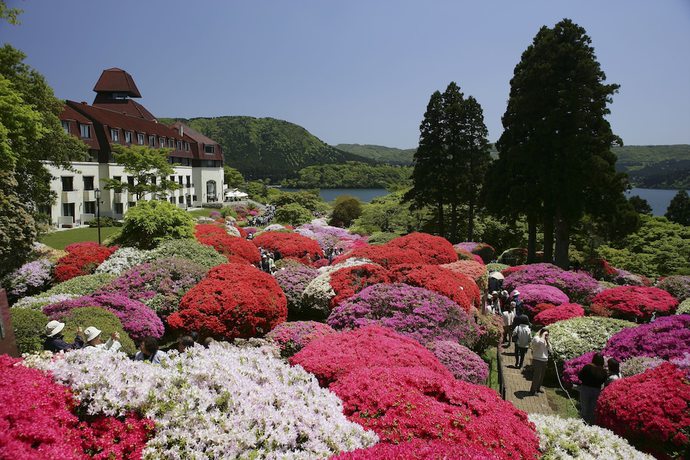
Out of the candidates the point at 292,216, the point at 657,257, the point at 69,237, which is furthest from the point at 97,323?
the point at 292,216

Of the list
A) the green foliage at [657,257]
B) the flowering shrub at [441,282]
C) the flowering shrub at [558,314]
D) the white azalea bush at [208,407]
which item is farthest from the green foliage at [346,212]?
the white azalea bush at [208,407]

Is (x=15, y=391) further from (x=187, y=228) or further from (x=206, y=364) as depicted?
(x=187, y=228)

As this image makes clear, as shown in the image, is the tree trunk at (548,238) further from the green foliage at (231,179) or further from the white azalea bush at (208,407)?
the green foliage at (231,179)

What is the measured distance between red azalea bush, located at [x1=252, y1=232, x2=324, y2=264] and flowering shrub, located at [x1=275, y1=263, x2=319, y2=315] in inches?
316

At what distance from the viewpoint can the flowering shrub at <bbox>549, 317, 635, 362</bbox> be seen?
36.8 feet

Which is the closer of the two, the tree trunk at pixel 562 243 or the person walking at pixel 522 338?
the person walking at pixel 522 338

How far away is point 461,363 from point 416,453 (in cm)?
455

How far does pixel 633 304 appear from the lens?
15.1 meters

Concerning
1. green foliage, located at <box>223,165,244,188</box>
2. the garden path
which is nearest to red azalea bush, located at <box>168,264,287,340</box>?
the garden path

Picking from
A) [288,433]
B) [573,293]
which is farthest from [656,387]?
[573,293]

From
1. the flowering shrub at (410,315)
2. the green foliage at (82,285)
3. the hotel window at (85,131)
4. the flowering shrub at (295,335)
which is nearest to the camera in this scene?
the flowering shrub at (295,335)

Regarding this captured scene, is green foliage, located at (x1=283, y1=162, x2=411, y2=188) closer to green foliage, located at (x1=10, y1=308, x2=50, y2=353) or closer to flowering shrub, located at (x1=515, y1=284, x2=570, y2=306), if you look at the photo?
flowering shrub, located at (x1=515, y1=284, x2=570, y2=306)

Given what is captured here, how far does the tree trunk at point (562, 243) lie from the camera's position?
85.1ft

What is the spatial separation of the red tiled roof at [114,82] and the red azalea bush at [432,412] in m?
66.6
